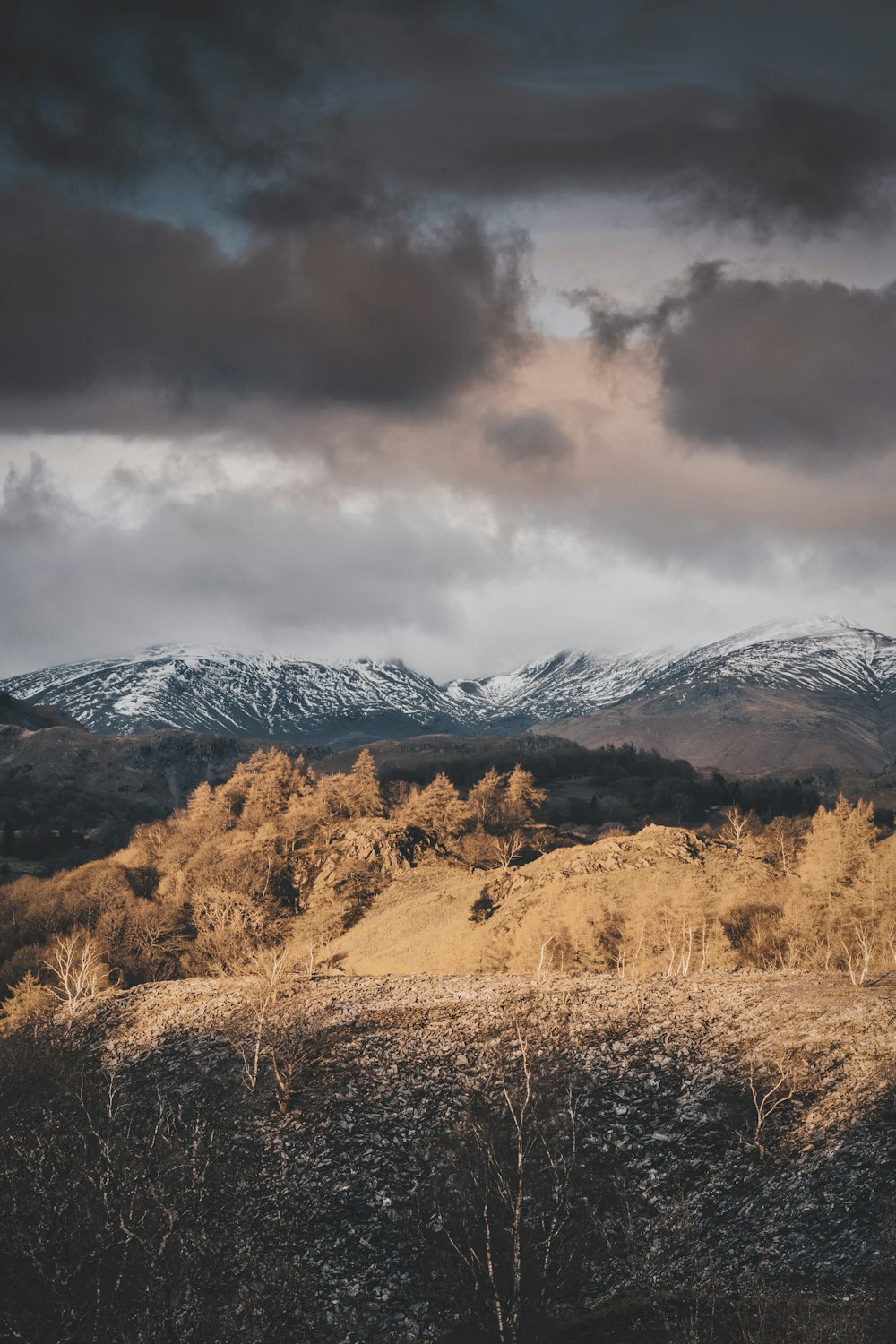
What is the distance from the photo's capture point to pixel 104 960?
86750 millimetres

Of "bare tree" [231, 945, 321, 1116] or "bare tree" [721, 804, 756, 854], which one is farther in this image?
"bare tree" [721, 804, 756, 854]

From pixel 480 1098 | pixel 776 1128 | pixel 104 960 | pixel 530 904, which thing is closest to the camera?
pixel 776 1128

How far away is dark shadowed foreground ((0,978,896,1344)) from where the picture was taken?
78.7 feet

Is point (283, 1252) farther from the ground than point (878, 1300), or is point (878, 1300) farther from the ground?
point (878, 1300)

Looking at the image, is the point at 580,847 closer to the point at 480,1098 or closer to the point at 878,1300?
the point at 480,1098

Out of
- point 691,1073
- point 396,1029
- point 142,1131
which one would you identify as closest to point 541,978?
point 396,1029

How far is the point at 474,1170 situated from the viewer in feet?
105

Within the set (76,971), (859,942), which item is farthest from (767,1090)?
(76,971)

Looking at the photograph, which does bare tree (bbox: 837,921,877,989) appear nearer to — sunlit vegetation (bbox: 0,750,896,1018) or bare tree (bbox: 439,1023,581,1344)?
sunlit vegetation (bbox: 0,750,896,1018)

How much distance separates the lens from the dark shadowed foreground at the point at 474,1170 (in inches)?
944

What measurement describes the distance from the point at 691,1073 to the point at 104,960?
70.5m

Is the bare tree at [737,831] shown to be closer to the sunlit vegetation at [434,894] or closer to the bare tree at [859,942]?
the sunlit vegetation at [434,894]

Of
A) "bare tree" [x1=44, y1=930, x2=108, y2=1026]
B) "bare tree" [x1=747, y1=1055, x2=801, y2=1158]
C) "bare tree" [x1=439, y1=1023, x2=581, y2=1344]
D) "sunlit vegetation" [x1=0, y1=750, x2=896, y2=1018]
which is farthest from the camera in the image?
"sunlit vegetation" [x1=0, y1=750, x2=896, y2=1018]

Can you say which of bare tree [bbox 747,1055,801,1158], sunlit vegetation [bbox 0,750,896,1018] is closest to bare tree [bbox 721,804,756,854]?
sunlit vegetation [bbox 0,750,896,1018]
